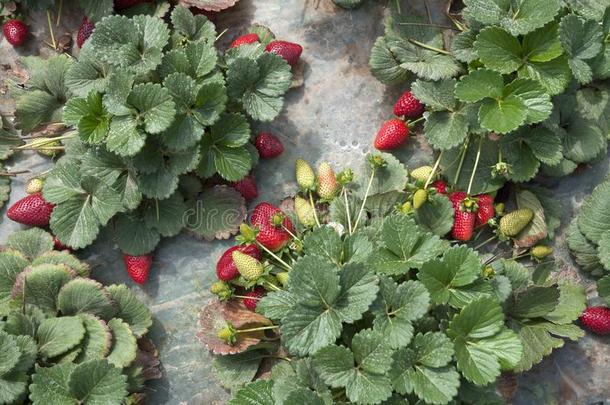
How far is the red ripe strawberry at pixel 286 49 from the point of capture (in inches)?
105

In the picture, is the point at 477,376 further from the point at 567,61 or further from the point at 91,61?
the point at 91,61

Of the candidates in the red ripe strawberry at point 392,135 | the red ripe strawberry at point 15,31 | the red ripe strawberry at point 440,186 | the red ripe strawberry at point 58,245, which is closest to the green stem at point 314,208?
the red ripe strawberry at point 392,135

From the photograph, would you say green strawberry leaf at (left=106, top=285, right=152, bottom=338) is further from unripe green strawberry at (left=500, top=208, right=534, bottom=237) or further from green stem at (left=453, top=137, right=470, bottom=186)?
unripe green strawberry at (left=500, top=208, right=534, bottom=237)

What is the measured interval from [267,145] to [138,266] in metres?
0.62

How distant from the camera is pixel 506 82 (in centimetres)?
253

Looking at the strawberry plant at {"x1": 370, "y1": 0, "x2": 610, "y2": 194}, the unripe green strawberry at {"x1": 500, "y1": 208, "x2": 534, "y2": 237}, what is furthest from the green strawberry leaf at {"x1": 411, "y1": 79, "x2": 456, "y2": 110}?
the unripe green strawberry at {"x1": 500, "y1": 208, "x2": 534, "y2": 237}

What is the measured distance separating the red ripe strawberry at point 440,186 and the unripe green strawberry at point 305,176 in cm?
43

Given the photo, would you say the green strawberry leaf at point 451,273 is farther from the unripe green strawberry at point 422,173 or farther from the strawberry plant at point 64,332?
the strawberry plant at point 64,332

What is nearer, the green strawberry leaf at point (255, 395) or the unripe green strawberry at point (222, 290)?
the green strawberry leaf at point (255, 395)

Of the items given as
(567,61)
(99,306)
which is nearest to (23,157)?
(99,306)

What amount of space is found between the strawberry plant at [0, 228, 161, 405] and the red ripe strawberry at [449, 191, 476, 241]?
1.09 metres

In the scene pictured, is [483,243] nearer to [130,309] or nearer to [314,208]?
[314,208]

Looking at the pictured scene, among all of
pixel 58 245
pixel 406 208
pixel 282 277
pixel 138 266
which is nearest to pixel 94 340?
pixel 138 266

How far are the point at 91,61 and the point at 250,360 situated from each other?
3.83ft
